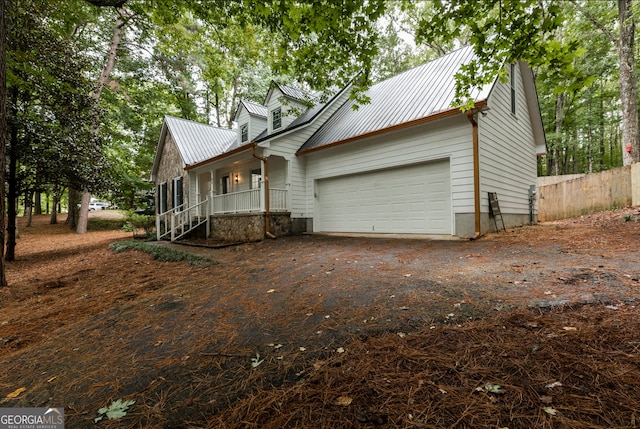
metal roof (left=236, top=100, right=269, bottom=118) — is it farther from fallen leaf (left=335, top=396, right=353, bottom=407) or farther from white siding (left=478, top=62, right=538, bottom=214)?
fallen leaf (left=335, top=396, right=353, bottom=407)

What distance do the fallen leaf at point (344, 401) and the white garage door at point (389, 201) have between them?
6450mm

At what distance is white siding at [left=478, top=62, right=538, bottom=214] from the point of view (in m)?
6.90

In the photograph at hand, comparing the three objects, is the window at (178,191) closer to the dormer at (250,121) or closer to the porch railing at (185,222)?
the porch railing at (185,222)

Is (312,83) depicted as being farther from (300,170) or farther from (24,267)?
(24,267)

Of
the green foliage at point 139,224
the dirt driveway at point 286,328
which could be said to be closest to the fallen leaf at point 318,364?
the dirt driveway at point 286,328

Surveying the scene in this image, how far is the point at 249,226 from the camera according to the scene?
9039 millimetres

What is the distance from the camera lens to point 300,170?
10016mm

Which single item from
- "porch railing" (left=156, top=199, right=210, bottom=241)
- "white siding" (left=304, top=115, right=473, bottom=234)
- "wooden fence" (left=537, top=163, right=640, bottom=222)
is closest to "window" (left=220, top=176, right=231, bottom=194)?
"porch railing" (left=156, top=199, right=210, bottom=241)

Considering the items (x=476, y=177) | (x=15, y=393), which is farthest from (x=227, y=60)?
(x=15, y=393)

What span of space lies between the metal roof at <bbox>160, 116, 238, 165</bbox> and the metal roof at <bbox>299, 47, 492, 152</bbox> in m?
6.34

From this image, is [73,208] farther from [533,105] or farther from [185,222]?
[533,105]

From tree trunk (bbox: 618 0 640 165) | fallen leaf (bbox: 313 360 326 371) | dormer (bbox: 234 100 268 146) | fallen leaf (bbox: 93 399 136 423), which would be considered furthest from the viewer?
dormer (bbox: 234 100 268 146)

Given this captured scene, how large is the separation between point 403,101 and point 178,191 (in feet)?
37.5

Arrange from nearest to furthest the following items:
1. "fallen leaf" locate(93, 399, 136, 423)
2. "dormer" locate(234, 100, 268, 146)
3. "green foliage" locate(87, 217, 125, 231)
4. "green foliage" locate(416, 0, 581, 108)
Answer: "fallen leaf" locate(93, 399, 136, 423) < "green foliage" locate(416, 0, 581, 108) < "dormer" locate(234, 100, 268, 146) < "green foliage" locate(87, 217, 125, 231)
